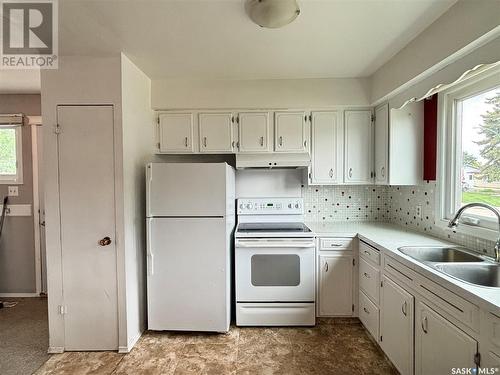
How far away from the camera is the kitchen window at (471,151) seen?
70.2 inches

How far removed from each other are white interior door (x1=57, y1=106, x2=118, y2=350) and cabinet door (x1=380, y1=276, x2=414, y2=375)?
83.2 inches

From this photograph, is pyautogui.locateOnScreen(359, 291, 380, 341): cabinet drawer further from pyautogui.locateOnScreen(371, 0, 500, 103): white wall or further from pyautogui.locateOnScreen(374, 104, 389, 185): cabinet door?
pyautogui.locateOnScreen(371, 0, 500, 103): white wall

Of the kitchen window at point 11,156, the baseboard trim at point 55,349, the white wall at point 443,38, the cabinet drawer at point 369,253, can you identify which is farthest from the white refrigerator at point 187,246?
the kitchen window at point 11,156

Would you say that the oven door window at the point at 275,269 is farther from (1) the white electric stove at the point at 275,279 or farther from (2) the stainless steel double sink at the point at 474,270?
(2) the stainless steel double sink at the point at 474,270

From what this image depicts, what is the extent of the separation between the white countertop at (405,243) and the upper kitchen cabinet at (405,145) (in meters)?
0.51

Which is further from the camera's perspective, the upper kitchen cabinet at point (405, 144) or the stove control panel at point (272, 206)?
the stove control panel at point (272, 206)

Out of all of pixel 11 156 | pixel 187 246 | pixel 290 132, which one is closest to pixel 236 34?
pixel 290 132

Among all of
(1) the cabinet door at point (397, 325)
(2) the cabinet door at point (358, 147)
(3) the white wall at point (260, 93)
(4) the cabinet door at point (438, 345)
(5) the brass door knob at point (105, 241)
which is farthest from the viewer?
(2) the cabinet door at point (358, 147)

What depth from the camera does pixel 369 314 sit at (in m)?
2.24

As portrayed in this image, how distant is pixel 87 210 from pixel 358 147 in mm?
2645

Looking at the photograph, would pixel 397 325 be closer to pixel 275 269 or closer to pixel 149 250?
pixel 275 269

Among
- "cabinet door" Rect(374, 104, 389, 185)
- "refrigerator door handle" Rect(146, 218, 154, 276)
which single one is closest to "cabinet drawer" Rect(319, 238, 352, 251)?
"cabinet door" Rect(374, 104, 389, 185)

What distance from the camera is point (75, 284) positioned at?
2068 mm

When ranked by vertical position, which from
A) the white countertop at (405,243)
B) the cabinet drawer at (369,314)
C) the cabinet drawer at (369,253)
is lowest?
the cabinet drawer at (369,314)
